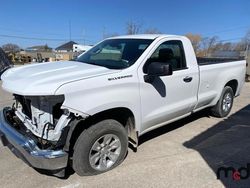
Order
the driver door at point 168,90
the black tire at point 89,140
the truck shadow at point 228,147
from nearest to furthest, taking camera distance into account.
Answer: the black tire at point 89,140 → the truck shadow at point 228,147 → the driver door at point 168,90

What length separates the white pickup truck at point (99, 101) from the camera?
10.4ft

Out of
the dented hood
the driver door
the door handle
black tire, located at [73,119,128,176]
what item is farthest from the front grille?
the door handle

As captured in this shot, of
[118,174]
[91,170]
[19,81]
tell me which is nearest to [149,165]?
[118,174]

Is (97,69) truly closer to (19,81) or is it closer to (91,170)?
(19,81)

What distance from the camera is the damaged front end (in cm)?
312

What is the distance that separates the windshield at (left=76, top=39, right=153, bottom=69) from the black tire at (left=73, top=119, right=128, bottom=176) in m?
0.88

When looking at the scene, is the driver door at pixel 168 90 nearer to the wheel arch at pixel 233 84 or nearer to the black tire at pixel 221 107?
the black tire at pixel 221 107

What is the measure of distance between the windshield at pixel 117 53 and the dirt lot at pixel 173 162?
149 cm

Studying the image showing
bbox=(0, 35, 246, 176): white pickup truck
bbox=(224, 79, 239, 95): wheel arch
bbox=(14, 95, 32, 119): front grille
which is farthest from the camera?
bbox=(224, 79, 239, 95): wheel arch

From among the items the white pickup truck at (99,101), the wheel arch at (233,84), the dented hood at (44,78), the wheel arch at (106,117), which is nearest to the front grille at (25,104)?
the white pickup truck at (99,101)

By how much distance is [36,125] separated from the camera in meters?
3.39

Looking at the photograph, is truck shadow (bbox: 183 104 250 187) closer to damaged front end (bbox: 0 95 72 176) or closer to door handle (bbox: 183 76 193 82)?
door handle (bbox: 183 76 193 82)

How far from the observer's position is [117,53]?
4465 mm

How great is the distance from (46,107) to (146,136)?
2.53 metres
